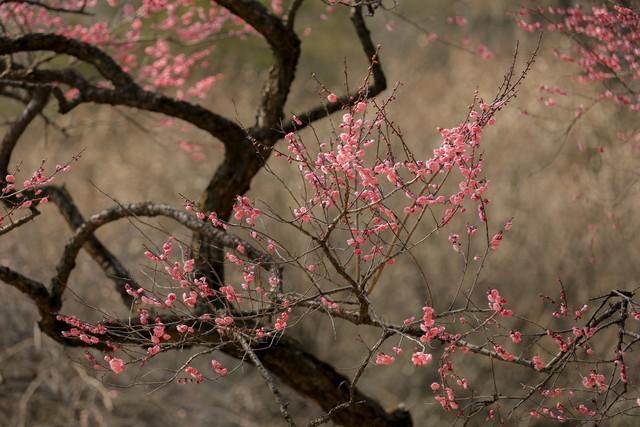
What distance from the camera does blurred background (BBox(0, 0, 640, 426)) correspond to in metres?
8.84

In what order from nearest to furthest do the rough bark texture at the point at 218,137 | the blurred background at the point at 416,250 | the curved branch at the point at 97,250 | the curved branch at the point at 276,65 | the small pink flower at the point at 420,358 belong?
the small pink flower at the point at 420,358, the rough bark texture at the point at 218,137, the curved branch at the point at 276,65, the curved branch at the point at 97,250, the blurred background at the point at 416,250

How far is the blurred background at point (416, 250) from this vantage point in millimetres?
8836

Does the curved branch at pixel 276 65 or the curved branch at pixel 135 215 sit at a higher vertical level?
the curved branch at pixel 276 65

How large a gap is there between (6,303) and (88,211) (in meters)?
3.23

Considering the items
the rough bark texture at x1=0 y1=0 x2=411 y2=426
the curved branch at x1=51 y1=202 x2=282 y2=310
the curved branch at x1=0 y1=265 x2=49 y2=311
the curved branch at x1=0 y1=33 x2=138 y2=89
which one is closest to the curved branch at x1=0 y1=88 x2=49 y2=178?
the rough bark texture at x1=0 y1=0 x2=411 y2=426

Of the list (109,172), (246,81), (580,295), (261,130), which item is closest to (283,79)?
(261,130)

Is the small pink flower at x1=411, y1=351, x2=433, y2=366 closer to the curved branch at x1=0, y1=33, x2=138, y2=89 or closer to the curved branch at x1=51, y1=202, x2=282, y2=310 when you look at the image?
the curved branch at x1=51, y1=202, x2=282, y2=310

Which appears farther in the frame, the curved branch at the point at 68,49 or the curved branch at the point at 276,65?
the curved branch at the point at 276,65

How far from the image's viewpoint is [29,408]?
349 inches

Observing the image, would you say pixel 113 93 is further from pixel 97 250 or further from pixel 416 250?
pixel 416 250

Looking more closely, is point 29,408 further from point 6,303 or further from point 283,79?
point 283,79

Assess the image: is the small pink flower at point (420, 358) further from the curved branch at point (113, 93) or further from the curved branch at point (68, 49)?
the curved branch at point (68, 49)

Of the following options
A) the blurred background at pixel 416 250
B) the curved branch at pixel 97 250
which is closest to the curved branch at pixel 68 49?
the curved branch at pixel 97 250

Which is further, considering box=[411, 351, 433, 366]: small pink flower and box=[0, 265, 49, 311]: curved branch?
box=[0, 265, 49, 311]: curved branch
